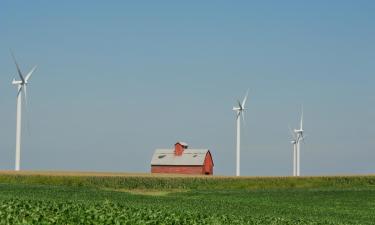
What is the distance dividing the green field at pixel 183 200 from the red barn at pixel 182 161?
86.0 feet

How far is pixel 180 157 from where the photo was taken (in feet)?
418

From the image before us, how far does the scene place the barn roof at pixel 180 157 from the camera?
126m

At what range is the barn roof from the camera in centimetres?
12594

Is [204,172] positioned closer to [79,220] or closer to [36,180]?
[36,180]

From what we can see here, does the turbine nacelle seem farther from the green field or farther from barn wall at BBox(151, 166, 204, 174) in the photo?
barn wall at BBox(151, 166, 204, 174)

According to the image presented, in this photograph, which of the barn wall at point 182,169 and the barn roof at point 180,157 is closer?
the barn wall at point 182,169

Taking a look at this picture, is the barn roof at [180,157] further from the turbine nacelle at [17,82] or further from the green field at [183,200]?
Result: the turbine nacelle at [17,82]

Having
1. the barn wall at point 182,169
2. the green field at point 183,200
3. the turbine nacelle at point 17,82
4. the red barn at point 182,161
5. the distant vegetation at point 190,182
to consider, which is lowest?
the green field at point 183,200

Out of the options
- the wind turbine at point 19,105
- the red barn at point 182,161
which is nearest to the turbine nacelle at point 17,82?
the wind turbine at point 19,105

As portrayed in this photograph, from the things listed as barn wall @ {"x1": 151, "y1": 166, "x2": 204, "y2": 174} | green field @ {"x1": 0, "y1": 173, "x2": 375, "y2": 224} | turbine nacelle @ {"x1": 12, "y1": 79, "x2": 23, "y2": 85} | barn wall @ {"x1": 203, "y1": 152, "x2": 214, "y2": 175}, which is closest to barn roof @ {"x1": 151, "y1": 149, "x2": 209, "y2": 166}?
barn wall @ {"x1": 151, "y1": 166, "x2": 204, "y2": 174}

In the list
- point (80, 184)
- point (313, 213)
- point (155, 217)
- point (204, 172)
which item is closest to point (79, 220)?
point (155, 217)

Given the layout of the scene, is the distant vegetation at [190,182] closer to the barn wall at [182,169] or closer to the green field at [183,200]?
the green field at [183,200]

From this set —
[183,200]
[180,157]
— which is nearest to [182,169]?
[180,157]

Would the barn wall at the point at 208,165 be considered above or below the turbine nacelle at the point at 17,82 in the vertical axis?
below
